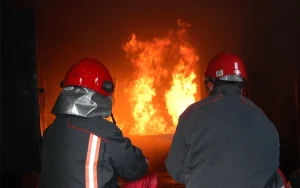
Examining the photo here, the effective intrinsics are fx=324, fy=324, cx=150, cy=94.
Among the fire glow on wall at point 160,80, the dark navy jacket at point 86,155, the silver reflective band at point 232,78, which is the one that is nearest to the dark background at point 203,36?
the fire glow on wall at point 160,80

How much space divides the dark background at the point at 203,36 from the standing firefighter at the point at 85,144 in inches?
102

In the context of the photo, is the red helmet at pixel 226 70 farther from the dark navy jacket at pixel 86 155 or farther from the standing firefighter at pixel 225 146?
the dark navy jacket at pixel 86 155

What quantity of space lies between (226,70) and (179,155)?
79 centimetres

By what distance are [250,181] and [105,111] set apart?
109 centimetres

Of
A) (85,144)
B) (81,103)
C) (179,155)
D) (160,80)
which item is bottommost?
(179,155)

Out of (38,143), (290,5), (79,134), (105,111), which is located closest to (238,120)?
(105,111)

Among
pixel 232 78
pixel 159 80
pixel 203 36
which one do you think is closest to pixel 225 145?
pixel 232 78

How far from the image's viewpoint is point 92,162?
79.2 inches

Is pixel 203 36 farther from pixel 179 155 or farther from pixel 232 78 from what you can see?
pixel 179 155

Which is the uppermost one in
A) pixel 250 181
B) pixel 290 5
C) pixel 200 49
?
pixel 290 5

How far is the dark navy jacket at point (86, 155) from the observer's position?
201 cm

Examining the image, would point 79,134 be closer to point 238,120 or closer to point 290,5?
point 238,120

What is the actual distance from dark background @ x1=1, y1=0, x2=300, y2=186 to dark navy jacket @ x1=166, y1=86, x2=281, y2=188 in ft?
9.74

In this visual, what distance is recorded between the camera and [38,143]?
10.1ft
